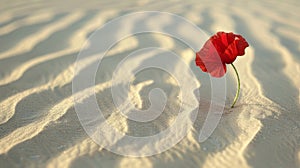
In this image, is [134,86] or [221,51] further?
[134,86]

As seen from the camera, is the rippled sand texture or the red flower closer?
the rippled sand texture

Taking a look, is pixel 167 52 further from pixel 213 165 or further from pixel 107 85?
pixel 213 165

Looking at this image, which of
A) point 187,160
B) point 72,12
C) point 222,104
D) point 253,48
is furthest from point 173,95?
point 72,12

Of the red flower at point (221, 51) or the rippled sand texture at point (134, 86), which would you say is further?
the red flower at point (221, 51)
